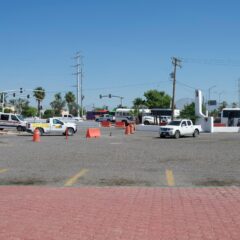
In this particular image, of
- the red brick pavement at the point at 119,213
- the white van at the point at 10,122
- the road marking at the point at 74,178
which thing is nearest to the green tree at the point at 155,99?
the white van at the point at 10,122

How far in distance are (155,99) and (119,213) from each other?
125332 millimetres

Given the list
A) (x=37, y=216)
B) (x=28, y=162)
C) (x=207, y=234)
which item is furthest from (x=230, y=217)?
(x=28, y=162)

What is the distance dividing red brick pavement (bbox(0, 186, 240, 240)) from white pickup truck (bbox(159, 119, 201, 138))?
105ft

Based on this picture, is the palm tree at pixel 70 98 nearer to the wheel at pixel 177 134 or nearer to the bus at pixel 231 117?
the bus at pixel 231 117

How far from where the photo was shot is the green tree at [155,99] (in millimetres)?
132125

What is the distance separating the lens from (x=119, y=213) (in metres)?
8.49

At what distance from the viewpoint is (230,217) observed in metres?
8.13

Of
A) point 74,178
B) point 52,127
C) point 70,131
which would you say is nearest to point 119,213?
point 74,178

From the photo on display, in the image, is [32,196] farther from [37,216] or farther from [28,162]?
[28,162]

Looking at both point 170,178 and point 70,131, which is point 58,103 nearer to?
point 70,131

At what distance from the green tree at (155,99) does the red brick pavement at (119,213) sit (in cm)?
12077

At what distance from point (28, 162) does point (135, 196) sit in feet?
30.2

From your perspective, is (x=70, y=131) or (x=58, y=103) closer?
(x=70, y=131)

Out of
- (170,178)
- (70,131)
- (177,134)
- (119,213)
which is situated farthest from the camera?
(70,131)
